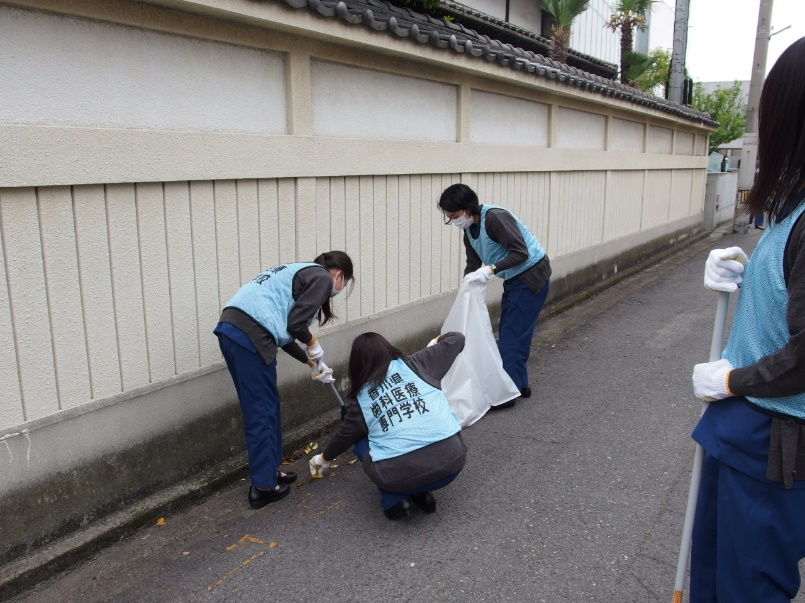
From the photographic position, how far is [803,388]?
1.88 m

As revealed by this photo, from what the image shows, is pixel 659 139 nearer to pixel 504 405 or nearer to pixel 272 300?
pixel 504 405

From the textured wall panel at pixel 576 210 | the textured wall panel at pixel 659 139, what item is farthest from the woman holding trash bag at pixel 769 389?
the textured wall panel at pixel 659 139

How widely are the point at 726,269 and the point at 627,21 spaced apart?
17.9 m

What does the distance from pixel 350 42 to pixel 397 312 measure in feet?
7.70

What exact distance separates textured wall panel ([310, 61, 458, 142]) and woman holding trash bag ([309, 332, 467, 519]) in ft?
6.98

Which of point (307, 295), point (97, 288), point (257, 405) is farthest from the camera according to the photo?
point (257, 405)

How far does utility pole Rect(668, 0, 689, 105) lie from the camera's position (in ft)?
51.3

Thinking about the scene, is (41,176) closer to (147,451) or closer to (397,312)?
(147,451)

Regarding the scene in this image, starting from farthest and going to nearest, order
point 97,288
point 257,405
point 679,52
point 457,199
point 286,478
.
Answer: point 679,52, point 457,199, point 286,478, point 257,405, point 97,288

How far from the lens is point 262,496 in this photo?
398cm

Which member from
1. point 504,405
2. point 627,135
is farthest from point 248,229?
point 627,135

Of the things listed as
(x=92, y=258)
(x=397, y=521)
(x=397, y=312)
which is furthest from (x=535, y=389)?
(x=92, y=258)

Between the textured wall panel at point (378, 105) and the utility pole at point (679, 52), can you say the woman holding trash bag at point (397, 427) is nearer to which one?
the textured wall panel at point (378, 105)

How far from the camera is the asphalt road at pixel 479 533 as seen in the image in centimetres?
318
